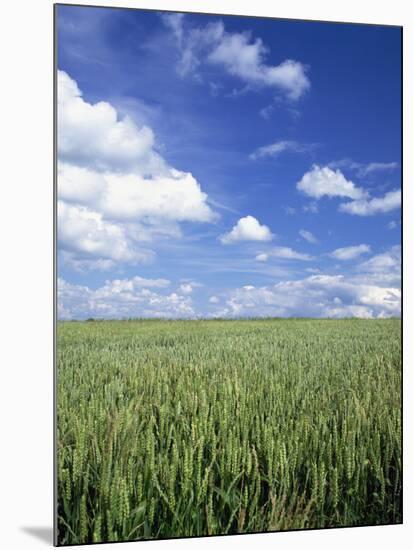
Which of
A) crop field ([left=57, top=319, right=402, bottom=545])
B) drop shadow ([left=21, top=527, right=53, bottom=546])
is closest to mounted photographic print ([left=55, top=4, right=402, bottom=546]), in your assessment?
crop field ([left=57, top=319, right=402, bottom=545])

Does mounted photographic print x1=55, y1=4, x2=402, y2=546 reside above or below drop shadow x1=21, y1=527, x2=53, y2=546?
above

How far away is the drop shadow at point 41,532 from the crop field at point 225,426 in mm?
99

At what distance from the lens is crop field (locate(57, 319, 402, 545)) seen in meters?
3.25

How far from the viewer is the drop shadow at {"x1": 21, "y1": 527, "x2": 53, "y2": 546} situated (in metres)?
3.27

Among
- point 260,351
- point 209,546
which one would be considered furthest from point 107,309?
point 209,546

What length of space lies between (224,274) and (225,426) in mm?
696

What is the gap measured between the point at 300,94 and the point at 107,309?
1.41 metres

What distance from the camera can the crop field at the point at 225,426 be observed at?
3250 mm

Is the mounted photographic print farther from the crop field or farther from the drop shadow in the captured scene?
the drop shadow

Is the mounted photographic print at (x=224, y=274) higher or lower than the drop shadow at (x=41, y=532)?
higher

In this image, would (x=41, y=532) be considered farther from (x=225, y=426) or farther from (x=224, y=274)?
(x=224, y=274)

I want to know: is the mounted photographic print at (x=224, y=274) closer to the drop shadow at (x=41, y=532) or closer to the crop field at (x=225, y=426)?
the crop field at (x=225, y=426)

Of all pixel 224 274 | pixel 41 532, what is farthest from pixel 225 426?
pixel 41 532

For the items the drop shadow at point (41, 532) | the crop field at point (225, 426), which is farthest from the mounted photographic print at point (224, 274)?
the drop shadow at point (41, 532)
